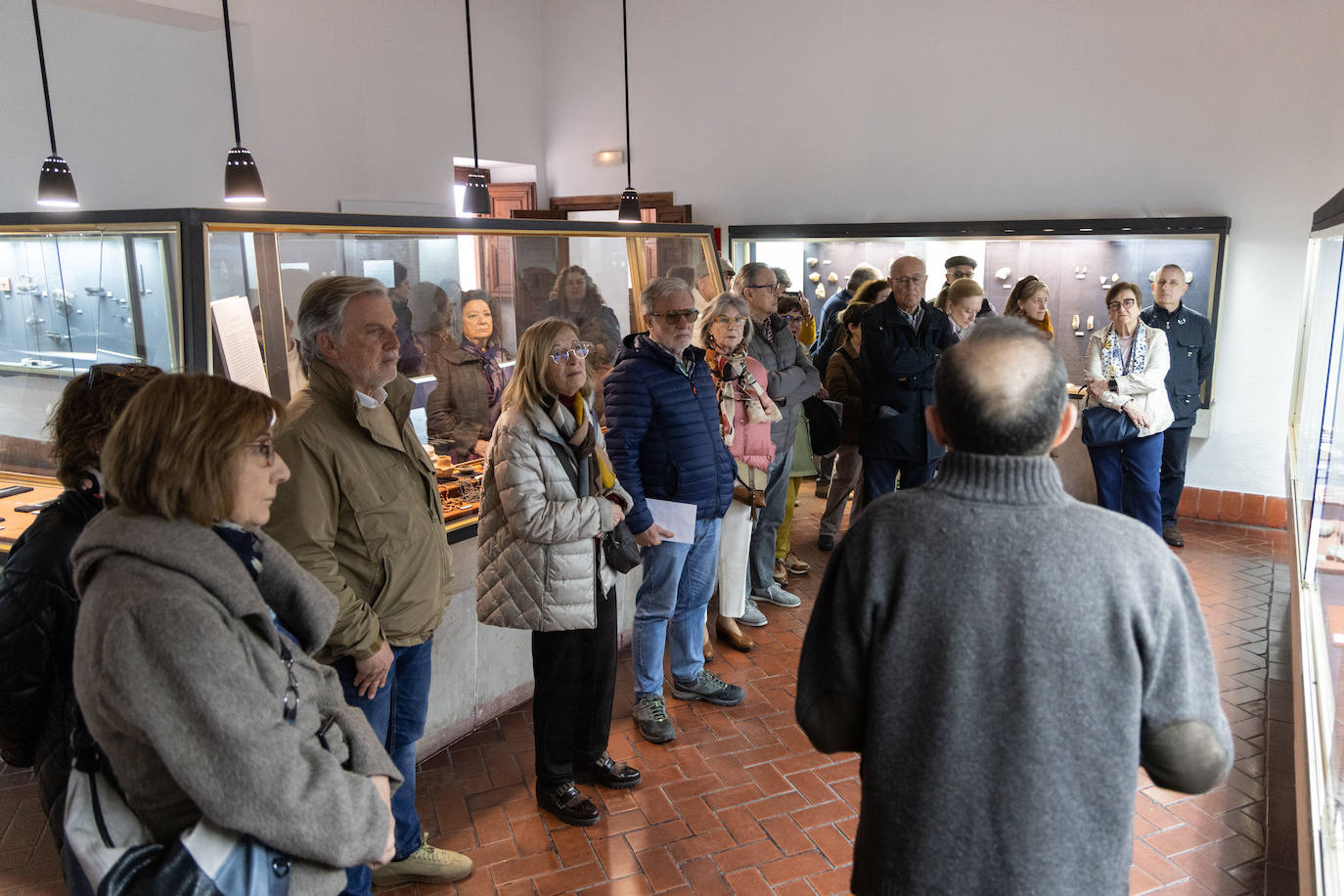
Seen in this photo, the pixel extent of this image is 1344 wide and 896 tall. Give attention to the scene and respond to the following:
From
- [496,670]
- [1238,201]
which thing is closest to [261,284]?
[496,670]

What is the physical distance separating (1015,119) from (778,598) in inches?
199

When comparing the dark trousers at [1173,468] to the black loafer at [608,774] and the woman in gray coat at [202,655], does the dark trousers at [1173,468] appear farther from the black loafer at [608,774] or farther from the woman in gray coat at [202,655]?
the woman in gray coat at [202,655]

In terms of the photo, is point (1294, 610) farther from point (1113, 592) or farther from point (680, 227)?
point (680, 227)

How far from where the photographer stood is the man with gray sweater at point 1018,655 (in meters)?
1.60

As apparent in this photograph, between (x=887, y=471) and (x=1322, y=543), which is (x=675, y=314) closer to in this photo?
(x=887, y=471)

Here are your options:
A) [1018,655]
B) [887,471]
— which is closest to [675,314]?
[887,471]

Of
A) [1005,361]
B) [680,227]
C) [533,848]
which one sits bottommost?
[533,848]

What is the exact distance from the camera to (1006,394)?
5.37ft

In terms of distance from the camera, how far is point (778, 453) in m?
5.56

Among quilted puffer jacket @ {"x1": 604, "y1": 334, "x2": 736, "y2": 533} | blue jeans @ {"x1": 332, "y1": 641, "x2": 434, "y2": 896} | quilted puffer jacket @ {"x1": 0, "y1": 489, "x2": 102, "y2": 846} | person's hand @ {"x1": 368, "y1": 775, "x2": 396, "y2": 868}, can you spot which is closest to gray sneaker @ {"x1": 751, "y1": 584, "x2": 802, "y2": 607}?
quilted puffer jacket @ {"x1": 604, "y1": 334, "x2": 736, "y2": 533}

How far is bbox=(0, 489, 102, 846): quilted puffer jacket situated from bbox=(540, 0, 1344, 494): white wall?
26.1 feet

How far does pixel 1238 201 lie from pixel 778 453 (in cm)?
459

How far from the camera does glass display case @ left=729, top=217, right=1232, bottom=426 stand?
7.55 metres

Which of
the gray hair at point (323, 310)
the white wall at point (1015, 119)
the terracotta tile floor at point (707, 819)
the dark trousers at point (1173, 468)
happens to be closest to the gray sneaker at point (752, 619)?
the terracotta tile floor at point (707, 819)
